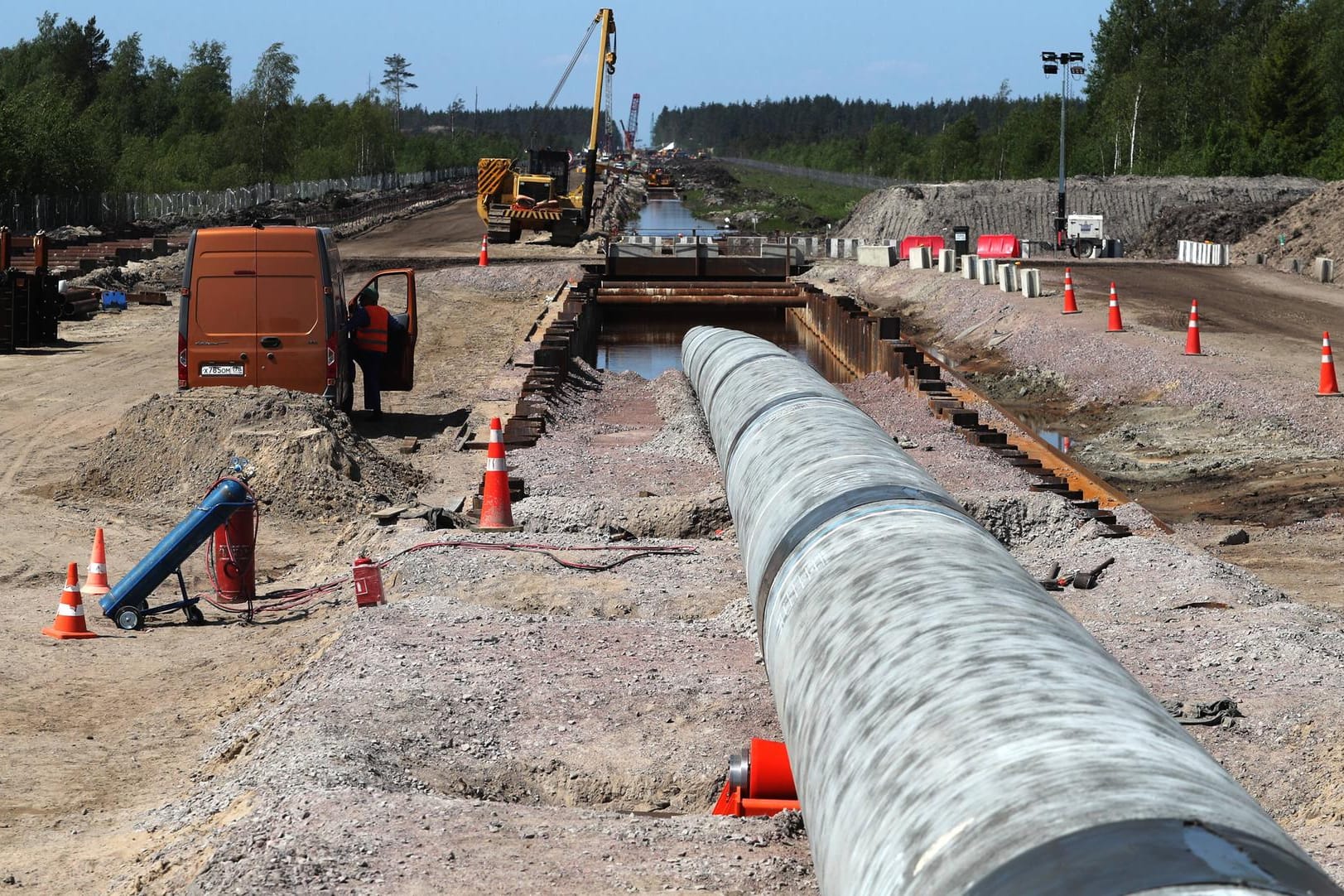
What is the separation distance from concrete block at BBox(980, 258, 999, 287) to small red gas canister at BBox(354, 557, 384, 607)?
87.2 ft

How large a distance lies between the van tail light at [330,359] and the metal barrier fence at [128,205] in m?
36.1

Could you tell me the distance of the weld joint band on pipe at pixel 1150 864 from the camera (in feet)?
10.2

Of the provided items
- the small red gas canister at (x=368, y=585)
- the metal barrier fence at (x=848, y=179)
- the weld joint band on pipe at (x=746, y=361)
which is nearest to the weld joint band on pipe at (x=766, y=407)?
the small red gas canister at (x=368, y=585)

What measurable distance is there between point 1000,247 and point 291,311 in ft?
102

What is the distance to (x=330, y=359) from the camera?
1518cm

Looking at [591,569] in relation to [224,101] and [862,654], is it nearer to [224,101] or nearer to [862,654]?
[862,654]

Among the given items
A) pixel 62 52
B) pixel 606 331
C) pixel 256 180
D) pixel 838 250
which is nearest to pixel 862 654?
pixel 606 331

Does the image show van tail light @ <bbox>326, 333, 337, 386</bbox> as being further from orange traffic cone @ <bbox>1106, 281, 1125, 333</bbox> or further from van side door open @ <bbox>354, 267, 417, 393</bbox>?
orange traffic cone @ <bbox>1106, 281, 1125, 333</bbox>

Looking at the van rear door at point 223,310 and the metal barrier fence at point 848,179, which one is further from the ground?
the metal barrier fence at point 848,179

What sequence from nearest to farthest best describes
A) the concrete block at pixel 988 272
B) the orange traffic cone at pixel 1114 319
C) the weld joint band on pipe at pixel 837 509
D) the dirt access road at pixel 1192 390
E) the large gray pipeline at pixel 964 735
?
the large gray pipeline at pixel 964 735, the weld joint band on pipe at pixel 837 509, the dirt access road at pixel 1192 390, the orange traffic cone at pixel 1114 319, the concrete block at pixel 988 272

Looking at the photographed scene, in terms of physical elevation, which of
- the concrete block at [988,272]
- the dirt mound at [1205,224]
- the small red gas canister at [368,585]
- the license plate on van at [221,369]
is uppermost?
the dirt mound at [1205,224]

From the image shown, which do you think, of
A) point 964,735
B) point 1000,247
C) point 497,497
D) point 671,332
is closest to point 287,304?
point 497,497

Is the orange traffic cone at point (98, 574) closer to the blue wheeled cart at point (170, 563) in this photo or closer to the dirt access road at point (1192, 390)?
the blue wheeled cart at point (170, 563)

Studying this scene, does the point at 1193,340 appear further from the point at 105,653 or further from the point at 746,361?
the point at 105,653
